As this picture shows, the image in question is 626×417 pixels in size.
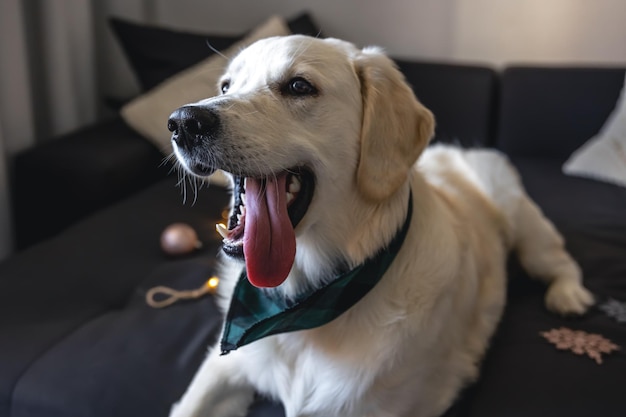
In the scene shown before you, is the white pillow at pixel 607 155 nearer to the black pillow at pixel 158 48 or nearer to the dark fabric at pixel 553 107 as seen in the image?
the dark fabric at pixel 553 107

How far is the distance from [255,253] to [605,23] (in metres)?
2.36

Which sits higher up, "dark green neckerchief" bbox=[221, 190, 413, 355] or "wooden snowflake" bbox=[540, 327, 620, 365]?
"dark green neckerchief" bbox=[221, 190, 413, 355]

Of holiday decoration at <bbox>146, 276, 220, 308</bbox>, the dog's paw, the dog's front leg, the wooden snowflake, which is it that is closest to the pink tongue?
the dog's front leg

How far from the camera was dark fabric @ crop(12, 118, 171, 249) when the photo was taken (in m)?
2.18

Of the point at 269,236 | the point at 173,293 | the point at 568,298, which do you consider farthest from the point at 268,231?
the point at 568,298

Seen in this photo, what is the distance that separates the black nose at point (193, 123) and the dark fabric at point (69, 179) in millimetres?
1209

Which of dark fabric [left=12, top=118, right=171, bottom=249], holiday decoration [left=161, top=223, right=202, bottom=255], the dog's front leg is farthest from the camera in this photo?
dark fabric [left=12, top=118, right=171, bottom=249]

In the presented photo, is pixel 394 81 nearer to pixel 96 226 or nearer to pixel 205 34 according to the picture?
pixel 96 226

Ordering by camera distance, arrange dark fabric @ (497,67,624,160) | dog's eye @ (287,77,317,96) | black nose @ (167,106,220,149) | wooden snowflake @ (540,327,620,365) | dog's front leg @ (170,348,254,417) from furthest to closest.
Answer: dark fabric @ (497,67,624,160)
wooden snowflake @ (540,327,620,365)
dog's front leg @ (170,348,254,417)
dog's eye @ (287,77,317,96)
black nose @ (167,106,220,149)

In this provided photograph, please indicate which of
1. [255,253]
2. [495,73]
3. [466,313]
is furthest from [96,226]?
[495,73]

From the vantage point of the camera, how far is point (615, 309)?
1.61 metres

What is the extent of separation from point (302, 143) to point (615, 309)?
955 mm

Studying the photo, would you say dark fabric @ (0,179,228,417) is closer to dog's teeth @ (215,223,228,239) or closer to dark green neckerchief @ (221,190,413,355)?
dark green neckerchief @ (221,190,413,355)

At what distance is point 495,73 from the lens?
2.79 meters
